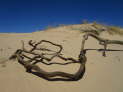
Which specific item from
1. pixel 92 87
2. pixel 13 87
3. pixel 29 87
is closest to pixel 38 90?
pixel 29 87

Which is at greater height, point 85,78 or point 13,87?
point 85,78

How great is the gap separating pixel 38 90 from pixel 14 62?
1649mm

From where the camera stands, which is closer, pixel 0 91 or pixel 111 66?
pixel 0 91

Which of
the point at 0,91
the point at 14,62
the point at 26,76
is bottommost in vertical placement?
the point at 0,91

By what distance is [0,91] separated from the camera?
2.18 m

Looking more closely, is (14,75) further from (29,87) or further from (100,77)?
(100,77)

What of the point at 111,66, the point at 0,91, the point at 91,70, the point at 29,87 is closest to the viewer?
the point at 0,91

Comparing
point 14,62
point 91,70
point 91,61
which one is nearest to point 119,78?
point 91,70

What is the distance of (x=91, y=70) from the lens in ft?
10.3

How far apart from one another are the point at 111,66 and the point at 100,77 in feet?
2.72

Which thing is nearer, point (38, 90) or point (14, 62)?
point (38, 90)

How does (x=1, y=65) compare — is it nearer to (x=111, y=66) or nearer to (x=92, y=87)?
(x=92, y=87)

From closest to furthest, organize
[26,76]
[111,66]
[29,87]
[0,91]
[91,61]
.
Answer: [0,91] < [29,87] < [26,76] < [111,66] < [91,61]

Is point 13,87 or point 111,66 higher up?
point 111,66
